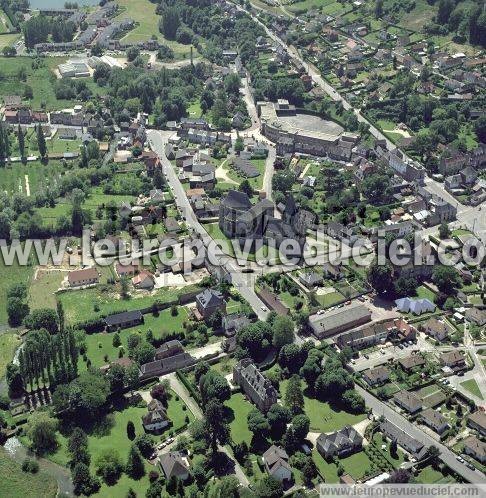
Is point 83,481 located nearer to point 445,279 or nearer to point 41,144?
point 445,279

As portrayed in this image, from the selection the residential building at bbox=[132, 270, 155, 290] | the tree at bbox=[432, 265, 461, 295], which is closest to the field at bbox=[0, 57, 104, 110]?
the residential building at bbox=[132, 270, 155, 290]

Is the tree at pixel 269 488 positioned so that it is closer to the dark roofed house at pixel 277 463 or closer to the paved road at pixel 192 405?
the dark roofed house at pixel 277 463

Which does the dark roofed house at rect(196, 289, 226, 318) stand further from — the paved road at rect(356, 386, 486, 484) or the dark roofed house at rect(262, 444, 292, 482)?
the dark roofed house at rect(262, 444, 292, 482)

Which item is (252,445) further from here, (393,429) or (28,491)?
(28,491)

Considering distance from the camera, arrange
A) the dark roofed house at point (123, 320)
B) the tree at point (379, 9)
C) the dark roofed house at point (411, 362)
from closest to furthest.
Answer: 1. the dark roofed house at point (411, 362)
2. the dark roofed house at point (123, 320)
3. the tree at point (379, 9)

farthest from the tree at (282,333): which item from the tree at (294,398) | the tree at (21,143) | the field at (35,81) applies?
the field at (35,81)

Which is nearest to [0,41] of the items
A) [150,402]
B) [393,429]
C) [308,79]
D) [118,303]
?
[308,79]
